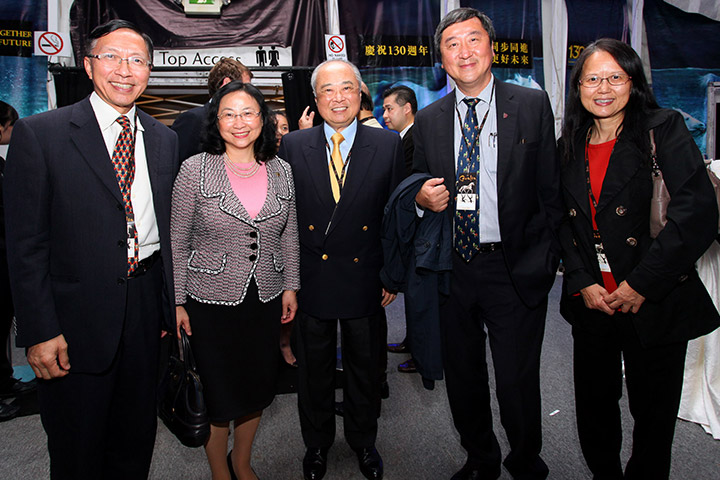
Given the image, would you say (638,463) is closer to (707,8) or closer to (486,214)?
(486,214)

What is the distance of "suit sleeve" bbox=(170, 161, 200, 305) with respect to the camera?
1845mm

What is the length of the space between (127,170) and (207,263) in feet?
1.51

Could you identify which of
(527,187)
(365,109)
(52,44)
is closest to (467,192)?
(527,187)

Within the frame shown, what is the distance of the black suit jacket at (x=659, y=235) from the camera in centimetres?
160

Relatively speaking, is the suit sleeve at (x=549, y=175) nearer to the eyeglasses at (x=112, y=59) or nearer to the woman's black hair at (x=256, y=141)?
the woman's black hair at (x=256, y=141)

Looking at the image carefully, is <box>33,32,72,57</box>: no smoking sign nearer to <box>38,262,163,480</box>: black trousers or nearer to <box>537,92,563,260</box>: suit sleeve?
<box>38,262,163,480</box>: black trousers

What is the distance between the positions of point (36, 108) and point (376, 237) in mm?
5826

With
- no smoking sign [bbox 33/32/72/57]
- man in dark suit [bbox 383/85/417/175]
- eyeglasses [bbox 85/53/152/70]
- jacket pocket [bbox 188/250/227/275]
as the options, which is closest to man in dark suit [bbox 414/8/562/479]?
jacket pocket [bbox 188/250/227/275]

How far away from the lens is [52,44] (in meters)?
5.75

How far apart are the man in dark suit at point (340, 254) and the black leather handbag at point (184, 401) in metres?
0.57

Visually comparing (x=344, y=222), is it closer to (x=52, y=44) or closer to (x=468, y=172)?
(x=468, y=172)

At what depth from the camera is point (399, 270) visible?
2.04 metres

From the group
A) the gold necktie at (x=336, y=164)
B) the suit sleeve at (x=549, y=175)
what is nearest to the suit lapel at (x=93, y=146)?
the gold necktie at (x=336, y=164)

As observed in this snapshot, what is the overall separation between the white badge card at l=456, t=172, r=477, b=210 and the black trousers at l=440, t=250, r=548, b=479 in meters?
0.21
